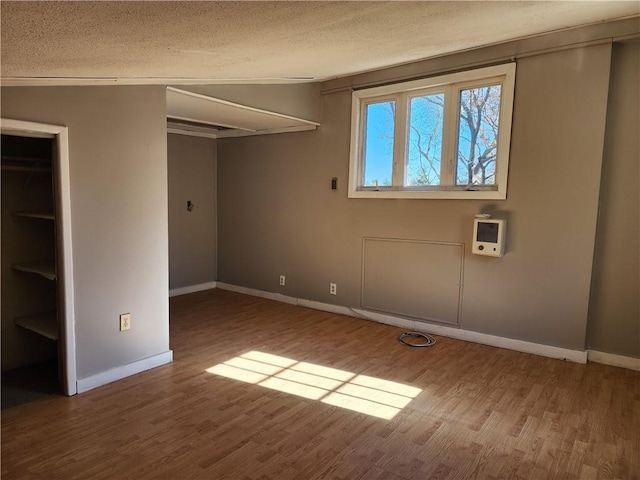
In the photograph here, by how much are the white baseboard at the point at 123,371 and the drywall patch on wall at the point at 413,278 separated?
2.19m

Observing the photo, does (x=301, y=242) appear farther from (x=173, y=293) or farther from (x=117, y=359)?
(x=117, y=359)

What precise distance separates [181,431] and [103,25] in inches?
80.0

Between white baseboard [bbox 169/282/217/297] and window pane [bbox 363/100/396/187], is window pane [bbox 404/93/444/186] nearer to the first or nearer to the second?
window pane [bbox 363/100/396/187]

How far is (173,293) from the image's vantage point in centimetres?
526

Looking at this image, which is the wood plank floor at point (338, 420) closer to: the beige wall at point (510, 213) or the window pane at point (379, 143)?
the beige wall at point (510, 213)

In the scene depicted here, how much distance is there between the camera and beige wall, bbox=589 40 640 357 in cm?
312

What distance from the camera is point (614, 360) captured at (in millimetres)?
3264

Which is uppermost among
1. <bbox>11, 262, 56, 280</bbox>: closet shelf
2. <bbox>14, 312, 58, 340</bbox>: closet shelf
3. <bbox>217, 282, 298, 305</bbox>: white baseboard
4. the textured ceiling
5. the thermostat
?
the textured ceiling

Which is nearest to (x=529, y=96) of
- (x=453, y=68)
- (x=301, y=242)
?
(x=453, y=68)

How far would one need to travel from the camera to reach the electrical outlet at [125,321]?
287cm

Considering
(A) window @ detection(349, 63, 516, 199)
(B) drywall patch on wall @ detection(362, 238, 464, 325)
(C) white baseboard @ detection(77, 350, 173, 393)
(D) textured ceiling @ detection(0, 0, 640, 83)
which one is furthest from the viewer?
(B) drywall patch on wall @ detection(362, 238, 464, 325)

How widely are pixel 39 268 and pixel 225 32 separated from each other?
2481 millimetres

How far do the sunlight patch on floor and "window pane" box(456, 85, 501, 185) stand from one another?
6.74 ft

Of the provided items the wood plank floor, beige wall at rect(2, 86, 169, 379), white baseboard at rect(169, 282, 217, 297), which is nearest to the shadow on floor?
the wood plank floor
